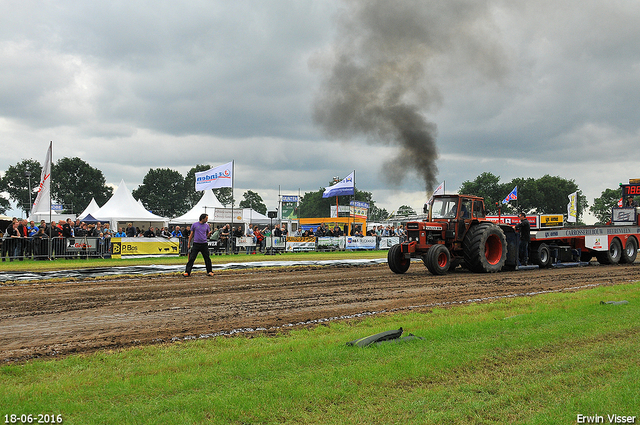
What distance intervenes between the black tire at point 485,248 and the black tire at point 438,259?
76 centimetres

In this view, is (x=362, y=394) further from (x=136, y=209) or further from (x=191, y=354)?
(x=136, y=209)

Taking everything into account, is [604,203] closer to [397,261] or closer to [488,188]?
[488,188]

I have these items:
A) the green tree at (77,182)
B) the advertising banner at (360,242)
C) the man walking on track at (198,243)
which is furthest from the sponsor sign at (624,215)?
the green tree at (77,182)

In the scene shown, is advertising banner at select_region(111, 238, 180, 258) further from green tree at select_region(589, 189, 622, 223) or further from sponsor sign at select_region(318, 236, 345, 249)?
green tree at select_region(589, 189, 622, 223)

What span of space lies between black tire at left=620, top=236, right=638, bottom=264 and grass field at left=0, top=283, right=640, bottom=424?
53.1 feet

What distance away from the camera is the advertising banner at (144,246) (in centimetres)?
2328

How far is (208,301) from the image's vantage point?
9953mm

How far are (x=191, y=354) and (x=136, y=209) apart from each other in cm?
4205

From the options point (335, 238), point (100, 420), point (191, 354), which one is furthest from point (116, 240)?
point (100, 420)

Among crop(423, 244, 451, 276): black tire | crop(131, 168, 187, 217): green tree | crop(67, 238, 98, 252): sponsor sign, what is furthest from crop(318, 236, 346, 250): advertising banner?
crop(131, 168, 187, 217): green tree

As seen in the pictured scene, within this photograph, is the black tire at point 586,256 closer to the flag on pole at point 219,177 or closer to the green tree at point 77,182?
the flag on pole at point 219,177

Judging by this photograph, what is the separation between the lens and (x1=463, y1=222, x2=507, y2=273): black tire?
51.2ft

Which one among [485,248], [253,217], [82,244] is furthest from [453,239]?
[253,217]

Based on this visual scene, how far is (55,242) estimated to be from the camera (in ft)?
70.2
